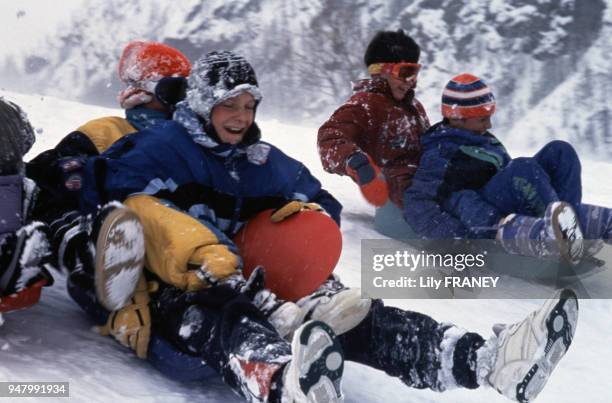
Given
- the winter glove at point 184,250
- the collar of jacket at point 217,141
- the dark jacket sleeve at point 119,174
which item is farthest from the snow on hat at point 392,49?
the winter glove at point 184,250

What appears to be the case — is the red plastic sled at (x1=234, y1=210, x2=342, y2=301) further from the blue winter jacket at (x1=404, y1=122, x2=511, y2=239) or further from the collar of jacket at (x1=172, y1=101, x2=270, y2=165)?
the blue winter jacket at (x1=404, y1=122, x2=511, y2=239)

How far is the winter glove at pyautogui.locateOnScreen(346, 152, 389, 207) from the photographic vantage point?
8.55ft

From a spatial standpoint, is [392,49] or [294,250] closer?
[294,250]

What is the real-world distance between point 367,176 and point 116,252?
4.36 feet

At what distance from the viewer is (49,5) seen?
11.1 m

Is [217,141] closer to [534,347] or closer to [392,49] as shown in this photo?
[534,347]

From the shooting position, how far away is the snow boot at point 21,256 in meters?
1.47

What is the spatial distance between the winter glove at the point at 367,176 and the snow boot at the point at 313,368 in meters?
1.37

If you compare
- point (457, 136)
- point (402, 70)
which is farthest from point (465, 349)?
point (402, 70)

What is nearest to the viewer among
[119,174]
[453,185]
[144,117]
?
[119,174]

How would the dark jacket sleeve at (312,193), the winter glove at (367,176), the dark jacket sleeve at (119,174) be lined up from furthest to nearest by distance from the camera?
1. the winter glove at (367,176)
2. the dark jacket sleeve at (312,193)
3. the dark jacket sleeve at (119,174)

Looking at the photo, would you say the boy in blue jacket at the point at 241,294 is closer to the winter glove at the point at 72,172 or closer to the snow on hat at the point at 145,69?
the winter glove at the point at 72,172

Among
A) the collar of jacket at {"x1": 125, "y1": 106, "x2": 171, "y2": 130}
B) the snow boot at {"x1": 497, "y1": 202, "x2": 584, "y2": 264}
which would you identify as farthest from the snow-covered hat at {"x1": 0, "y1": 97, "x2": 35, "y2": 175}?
the snow boot at {"x1": 497, "y1": 202, "x2": 584, "y2": 264}

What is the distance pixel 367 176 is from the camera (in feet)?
8.55
